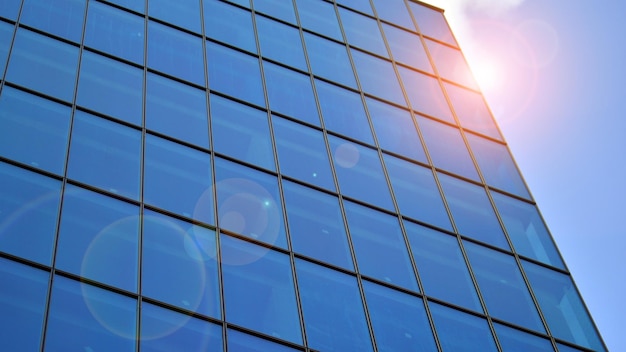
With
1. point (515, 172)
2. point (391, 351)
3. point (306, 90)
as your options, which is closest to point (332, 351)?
point (391, 351)

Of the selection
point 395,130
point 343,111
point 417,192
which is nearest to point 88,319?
point 417,192

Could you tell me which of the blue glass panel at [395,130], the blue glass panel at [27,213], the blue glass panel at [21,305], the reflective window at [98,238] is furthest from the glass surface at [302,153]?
the blue glass panel at [21,305]

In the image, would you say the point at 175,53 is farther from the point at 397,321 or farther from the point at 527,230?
the point at 527,230

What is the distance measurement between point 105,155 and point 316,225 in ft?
15.4

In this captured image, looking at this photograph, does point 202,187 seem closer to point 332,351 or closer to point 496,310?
point 332,351

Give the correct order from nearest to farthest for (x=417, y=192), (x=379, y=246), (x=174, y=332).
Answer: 1. (x=174, y=332)
2. (x=379, y=246)
3. (x=417, y=192)

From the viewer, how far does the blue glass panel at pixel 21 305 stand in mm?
13523

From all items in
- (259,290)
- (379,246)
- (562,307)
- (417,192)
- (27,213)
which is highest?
(562,307)

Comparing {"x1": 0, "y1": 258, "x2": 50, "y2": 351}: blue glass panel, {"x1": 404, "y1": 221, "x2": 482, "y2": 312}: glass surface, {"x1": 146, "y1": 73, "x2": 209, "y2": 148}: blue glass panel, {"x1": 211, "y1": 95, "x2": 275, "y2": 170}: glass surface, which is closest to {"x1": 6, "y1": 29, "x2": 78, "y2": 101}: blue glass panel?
{"x1": 146, "y1": 73, "x2": 209, "y2": 148}: blue glass panel

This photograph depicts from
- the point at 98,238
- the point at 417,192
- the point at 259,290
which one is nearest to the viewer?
the point at 98,238

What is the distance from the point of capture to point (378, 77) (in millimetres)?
26422

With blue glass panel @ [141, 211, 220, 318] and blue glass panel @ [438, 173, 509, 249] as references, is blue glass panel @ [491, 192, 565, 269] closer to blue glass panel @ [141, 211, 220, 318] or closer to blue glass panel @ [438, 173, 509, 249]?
blue glass panel @ [438, 173, 509, 249]

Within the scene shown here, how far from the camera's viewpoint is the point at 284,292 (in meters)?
17.3

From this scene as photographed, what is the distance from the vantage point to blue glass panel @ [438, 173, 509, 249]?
22125 mm
